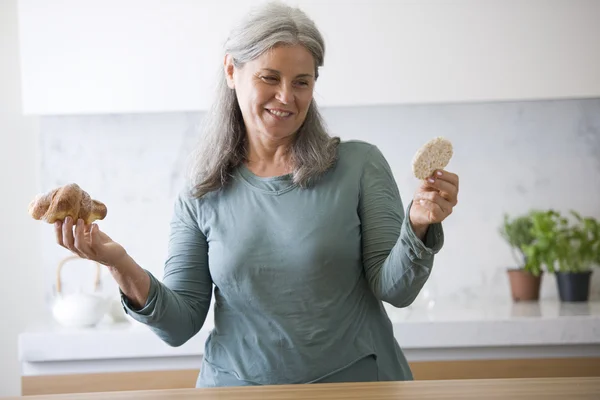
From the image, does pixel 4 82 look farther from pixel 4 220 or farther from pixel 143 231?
pixel 143 231

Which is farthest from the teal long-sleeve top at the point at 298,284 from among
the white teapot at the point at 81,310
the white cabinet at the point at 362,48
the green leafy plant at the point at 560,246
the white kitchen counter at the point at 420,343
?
the green leafy plant at the point at 560,246

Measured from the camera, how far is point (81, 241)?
1182 millimetres

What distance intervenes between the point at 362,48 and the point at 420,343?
0.93m

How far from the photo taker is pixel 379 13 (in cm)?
246

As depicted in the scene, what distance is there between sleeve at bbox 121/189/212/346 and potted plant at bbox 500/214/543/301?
159 centimetres

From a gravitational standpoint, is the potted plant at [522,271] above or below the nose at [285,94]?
below

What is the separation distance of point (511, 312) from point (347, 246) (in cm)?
132

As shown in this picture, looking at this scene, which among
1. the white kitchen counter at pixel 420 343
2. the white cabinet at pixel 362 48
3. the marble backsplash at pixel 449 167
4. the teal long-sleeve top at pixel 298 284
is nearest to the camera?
the teal long-sleeve top at pixel 298 284

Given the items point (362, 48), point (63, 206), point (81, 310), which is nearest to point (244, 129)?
point (63, 206)

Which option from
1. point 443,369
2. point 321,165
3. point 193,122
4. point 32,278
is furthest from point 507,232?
point 32,278

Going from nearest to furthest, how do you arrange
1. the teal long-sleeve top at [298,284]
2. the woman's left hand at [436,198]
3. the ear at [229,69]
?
the woman's left hand at [436,198], the teal long-sleeve top at [298,284], the ear at [229,69]

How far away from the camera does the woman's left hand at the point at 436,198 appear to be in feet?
3.76

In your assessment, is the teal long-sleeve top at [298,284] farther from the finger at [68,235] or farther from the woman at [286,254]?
the finger at [68,235]

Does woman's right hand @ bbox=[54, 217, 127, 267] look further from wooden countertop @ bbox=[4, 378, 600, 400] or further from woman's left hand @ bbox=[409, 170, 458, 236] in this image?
woman's left hand @ bbox=[409, 170, 458, 236]
